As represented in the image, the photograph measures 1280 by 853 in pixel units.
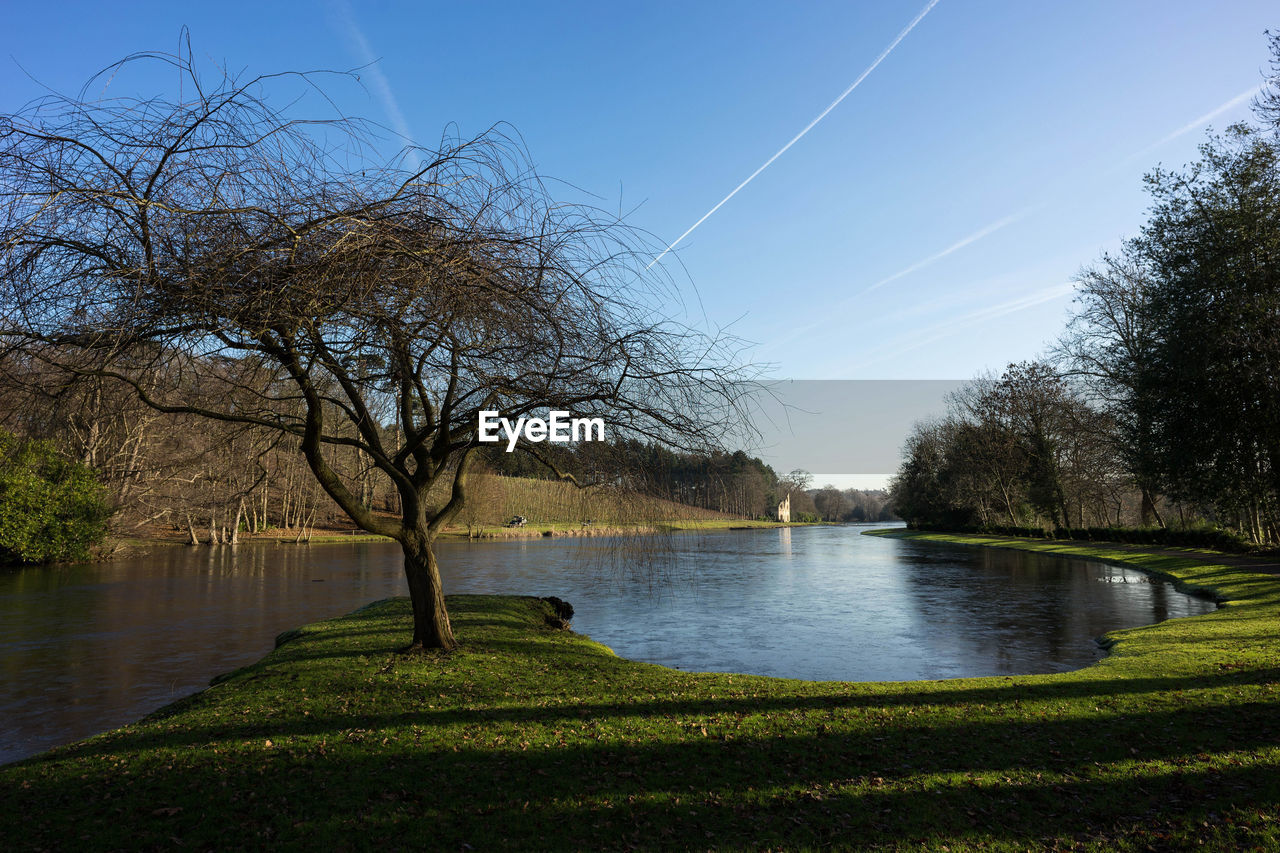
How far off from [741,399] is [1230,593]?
62.7 feet

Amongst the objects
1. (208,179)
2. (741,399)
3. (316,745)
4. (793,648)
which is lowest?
(793,648)

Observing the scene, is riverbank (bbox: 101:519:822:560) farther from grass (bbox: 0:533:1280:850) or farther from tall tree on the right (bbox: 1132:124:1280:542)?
tall tree on the right (bbox: 1132:124:1280:542)

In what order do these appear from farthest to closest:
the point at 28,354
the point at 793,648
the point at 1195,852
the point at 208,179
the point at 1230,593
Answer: the point at 1230,593 < the point at 793,648 < the point at 28,354 < the point at 208,179 < the point at 1195,852

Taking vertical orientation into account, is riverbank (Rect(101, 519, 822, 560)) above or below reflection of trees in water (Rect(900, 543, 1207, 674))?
above

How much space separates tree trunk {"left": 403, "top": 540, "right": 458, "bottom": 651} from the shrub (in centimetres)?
2471

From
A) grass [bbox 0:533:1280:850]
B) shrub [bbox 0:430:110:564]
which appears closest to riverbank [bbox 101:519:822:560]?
grass [bbox 0:533:1280:850]

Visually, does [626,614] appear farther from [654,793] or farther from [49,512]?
[49,512]

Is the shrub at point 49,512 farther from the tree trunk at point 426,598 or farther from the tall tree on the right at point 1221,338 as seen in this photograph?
the tall tree on the right at point 1221,338

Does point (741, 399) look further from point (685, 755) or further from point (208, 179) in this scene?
point (208, 179)

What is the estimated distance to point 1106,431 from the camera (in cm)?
3631

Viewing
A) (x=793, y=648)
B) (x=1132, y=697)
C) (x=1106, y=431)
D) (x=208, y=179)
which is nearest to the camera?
(x=208, y=179)

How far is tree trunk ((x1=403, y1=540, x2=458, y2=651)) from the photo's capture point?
1001cm

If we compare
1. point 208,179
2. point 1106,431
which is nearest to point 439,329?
point 208,179

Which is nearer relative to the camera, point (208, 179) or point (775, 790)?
point (775, 790)
